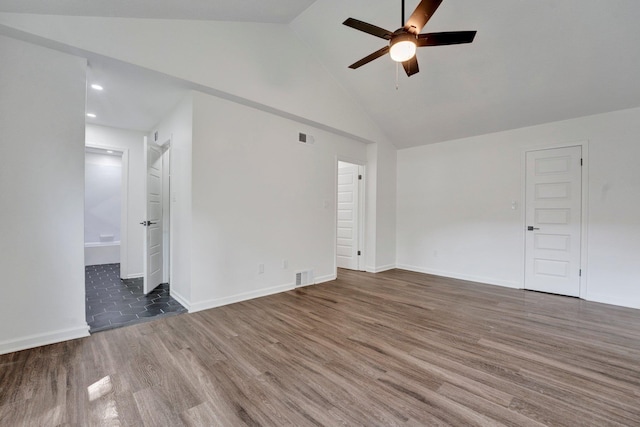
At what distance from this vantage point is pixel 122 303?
349cm

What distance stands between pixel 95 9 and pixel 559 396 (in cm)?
476

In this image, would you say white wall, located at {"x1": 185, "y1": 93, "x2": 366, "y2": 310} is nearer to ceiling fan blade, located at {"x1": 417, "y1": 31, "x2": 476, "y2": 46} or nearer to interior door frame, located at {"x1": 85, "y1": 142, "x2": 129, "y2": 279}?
ceiling fan blade, located at {"x1": 417, "y1": 31, "x2": 476, "y2": 46}

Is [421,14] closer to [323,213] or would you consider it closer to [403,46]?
[403,46]

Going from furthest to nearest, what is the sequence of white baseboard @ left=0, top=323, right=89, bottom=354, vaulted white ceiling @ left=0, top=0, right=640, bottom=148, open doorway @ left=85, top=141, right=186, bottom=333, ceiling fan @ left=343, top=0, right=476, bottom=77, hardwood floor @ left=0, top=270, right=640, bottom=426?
open doorway @ left=85, top=141, right=186, bottom=333 < vaulted white ceiling @ left=0, top=0, right=640, bottom=148 < white baseboard @ left=0, top=323, right=89, bottom=354 < ceiling fan @ left=343, top=0, right=476, bottom=77 < hardwood floor @ left=0, top=270, right=640, bottom=426

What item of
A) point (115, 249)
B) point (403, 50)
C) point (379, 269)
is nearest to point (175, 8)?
point (403, 50)

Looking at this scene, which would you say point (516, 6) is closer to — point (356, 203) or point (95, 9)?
point (356, 203)

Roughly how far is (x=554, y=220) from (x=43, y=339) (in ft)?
21.4

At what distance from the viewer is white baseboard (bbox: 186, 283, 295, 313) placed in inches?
127

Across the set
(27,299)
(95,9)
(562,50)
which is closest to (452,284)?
(562,50)

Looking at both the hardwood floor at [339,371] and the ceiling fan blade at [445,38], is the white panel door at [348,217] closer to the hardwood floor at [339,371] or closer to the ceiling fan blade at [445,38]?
the hardwood floor at [339,371]

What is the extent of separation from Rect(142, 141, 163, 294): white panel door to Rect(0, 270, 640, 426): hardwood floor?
3.99ft

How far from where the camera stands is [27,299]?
2346 mm

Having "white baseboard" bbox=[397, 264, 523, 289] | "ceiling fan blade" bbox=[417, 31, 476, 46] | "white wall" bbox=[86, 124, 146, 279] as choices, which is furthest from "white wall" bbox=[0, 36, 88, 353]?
"white baseboard" bbox=[397, 264, 523, 289]

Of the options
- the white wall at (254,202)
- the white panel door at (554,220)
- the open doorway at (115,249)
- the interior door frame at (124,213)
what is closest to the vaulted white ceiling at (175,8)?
the white wall at (254,202)
